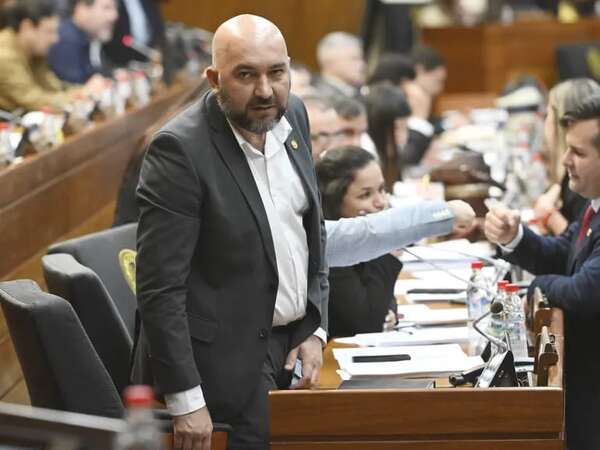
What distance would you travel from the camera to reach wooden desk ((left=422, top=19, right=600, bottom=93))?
12.2 m

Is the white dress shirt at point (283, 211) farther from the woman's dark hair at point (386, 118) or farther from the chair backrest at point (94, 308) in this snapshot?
the woman's dark hair at point (386, 118)

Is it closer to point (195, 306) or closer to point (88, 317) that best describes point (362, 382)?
point (195, 306)

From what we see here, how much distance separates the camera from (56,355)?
291 cm

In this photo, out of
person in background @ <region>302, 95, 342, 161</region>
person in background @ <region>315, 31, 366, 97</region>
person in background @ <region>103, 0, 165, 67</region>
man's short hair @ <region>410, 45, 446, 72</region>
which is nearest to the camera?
person in background @ <region>302, 95, 342, 161</region>

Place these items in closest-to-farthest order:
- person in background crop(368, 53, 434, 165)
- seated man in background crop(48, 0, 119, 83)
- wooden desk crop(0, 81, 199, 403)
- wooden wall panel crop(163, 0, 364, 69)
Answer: wooden desk crop(0, 81, 199, 403), seated man in background crop(48, 0, 119, 83), person in background crop(368, 53, 434, 165), wooden wall panel crop(163, 0, 364, 69)

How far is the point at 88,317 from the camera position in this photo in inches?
136

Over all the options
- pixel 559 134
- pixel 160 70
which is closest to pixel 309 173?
pixel 559 134

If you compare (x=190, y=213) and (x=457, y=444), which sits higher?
(x=190, y=213)

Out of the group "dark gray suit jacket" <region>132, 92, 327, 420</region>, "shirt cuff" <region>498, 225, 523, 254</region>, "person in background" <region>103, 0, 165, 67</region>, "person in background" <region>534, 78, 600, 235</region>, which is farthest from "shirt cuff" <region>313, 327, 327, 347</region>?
"person in background" <region>103, 0, 165, 67</region>

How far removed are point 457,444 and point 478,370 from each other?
0.27 metres

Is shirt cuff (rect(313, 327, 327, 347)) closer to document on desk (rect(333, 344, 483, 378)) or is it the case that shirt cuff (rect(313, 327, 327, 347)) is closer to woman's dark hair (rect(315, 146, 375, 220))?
document on desk (rect(333, 344, 483, 378))

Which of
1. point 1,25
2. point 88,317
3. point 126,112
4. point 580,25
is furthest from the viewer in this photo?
point 580,25

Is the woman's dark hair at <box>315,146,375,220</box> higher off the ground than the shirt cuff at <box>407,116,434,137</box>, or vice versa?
the woman's dark hair at <box>315,146,375,220</box>

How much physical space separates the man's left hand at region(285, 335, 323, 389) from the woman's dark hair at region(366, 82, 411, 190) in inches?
128
